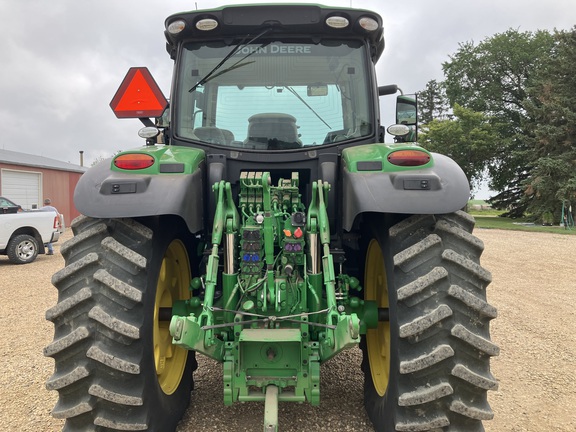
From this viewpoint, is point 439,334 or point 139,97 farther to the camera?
point 139,97

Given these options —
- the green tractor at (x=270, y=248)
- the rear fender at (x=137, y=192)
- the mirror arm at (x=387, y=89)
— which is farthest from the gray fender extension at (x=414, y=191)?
the mirror arm at (x=387, y=89)

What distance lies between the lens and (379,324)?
3.17 metres

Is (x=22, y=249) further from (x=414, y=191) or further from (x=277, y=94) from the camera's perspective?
(x=414, y=191)

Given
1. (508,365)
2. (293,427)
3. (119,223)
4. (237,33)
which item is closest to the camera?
(119,223)

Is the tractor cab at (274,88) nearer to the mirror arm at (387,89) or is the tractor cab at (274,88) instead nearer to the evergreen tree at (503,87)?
the mirror arm at (387,89)

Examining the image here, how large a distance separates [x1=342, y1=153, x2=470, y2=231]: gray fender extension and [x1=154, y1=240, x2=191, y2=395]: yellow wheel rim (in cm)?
130

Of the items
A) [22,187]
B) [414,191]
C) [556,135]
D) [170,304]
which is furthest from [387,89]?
[556,135]

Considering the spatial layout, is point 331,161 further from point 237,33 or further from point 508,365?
point 508,365

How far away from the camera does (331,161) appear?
3.12m

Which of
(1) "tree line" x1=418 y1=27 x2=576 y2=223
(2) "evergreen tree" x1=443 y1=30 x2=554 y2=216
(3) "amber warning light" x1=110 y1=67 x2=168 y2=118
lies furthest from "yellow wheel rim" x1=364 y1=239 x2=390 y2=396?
(2) "evergreen tree" x1=443 y1=30 x2=554 y2=216

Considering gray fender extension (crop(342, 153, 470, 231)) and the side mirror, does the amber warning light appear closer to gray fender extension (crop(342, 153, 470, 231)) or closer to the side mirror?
gray fender extension (crop(342, 153, 470, 231))

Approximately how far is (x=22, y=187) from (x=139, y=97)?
23.4 m

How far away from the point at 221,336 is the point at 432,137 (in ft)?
114

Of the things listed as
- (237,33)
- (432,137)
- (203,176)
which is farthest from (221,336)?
(432,137)
